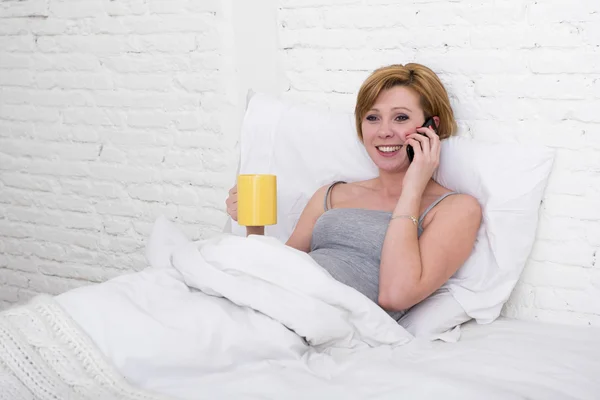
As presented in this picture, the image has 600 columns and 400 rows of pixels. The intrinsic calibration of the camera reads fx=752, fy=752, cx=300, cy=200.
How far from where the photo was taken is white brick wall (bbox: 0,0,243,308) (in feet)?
9.05

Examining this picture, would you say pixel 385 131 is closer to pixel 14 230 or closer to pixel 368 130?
pixel 368 130

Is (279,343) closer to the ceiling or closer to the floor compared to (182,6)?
closer to the floor

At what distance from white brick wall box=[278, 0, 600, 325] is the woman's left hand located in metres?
0.20

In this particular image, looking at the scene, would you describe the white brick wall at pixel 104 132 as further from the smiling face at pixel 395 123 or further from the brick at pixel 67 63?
the smiling face at pixel 395 123

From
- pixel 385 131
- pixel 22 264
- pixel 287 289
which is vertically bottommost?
pixel 22 264

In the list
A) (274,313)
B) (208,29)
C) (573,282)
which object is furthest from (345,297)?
(208,29)

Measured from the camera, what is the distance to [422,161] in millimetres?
2059

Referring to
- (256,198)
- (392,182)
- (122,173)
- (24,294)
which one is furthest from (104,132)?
(392,182)

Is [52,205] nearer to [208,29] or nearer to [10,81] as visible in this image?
[10,81]

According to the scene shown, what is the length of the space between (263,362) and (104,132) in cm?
165

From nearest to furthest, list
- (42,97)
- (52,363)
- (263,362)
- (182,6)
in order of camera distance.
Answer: (52,363)
(263,362)
(182,6)
(42,97)

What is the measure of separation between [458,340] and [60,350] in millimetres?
1000

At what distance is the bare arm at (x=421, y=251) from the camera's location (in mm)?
1924

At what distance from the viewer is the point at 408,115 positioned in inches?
85.0
